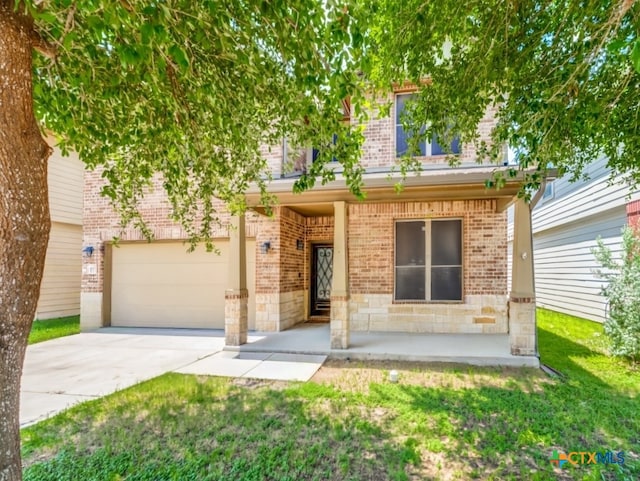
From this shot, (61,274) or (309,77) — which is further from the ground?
(309,77)

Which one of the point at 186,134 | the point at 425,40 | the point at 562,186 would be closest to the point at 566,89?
the point at 425,40

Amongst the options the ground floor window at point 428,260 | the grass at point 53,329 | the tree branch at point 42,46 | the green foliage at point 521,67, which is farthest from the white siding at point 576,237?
the grass at point 53,329

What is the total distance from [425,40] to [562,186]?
33.5ft

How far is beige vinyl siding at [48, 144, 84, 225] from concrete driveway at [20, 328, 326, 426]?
4.63 m

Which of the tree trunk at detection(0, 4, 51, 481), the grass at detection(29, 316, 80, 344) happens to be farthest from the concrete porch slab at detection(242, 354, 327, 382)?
the grass at detection(29, 316, 80, 344)

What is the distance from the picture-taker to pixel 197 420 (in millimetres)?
3926

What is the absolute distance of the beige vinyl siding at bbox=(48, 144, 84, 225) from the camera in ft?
35.7

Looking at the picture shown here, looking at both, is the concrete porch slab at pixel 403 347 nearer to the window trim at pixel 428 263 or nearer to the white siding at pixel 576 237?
the window trim at pixel 428 263

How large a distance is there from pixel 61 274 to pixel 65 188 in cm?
274

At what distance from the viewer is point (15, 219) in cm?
211

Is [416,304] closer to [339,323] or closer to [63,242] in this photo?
[339,323]

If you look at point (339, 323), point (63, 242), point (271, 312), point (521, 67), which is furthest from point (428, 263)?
point (63, 242)

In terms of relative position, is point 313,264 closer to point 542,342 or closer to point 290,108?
point 542,342

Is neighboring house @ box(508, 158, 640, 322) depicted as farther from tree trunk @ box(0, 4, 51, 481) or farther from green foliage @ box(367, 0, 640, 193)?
tree trunk @ box(0, 4, 51, 481)
